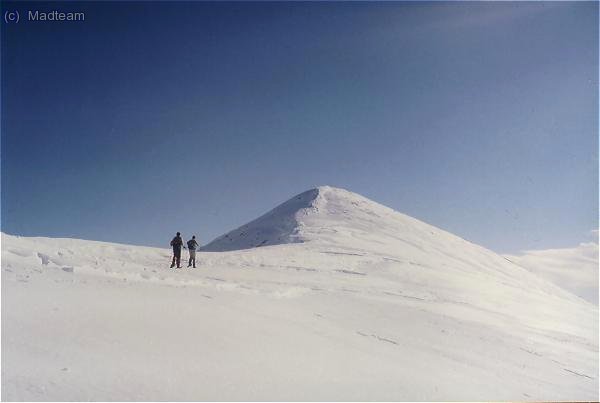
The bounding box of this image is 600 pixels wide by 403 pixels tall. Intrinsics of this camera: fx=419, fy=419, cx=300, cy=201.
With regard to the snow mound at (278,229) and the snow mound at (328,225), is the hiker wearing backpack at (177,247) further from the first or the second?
the snow mound at (278,229)

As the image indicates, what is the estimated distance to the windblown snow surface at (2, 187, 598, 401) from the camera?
6285 mm

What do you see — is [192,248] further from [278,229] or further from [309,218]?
[309,218]

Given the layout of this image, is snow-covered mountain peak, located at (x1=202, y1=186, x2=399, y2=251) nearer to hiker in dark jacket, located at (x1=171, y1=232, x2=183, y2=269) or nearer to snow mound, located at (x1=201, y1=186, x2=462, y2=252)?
snow mound, located at (x1=201, y1=186, x2=462, y2=252)

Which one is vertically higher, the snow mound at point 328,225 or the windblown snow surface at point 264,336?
the snow mound at point 328,225

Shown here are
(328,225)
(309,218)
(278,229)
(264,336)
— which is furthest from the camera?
(309,218)

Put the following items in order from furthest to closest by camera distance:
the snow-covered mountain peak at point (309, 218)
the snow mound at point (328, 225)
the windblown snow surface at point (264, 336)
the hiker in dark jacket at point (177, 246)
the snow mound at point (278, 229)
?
the snow mound at point (278, 229) → the snow-covered mountain peak at point (309, 218) → the snow mound at point (328, 225) → the hiker in dark jacket at point (177, 246) → the windblown snow surface at point (264, 336)

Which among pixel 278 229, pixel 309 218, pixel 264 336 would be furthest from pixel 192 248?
pixel 309 218

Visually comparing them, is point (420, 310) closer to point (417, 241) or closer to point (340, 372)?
point (340, 372)

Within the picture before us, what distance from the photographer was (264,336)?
866 cm

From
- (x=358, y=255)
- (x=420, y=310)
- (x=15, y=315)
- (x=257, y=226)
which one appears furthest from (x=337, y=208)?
(x=15, y=315)

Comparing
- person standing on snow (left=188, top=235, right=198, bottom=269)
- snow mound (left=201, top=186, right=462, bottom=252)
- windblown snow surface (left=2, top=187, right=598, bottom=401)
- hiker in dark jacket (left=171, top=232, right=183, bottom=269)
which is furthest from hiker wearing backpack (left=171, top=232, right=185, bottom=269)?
snow mound (left=201, top=186, right=462, bottom=252)

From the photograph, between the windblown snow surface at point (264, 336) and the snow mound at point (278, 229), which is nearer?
the windblown snow surface at point (264, 336)

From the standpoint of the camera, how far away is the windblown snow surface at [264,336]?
6285 mm

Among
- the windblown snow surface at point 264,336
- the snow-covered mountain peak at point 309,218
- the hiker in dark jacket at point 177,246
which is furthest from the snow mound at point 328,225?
the hiker in dark jacket at point 177,246
